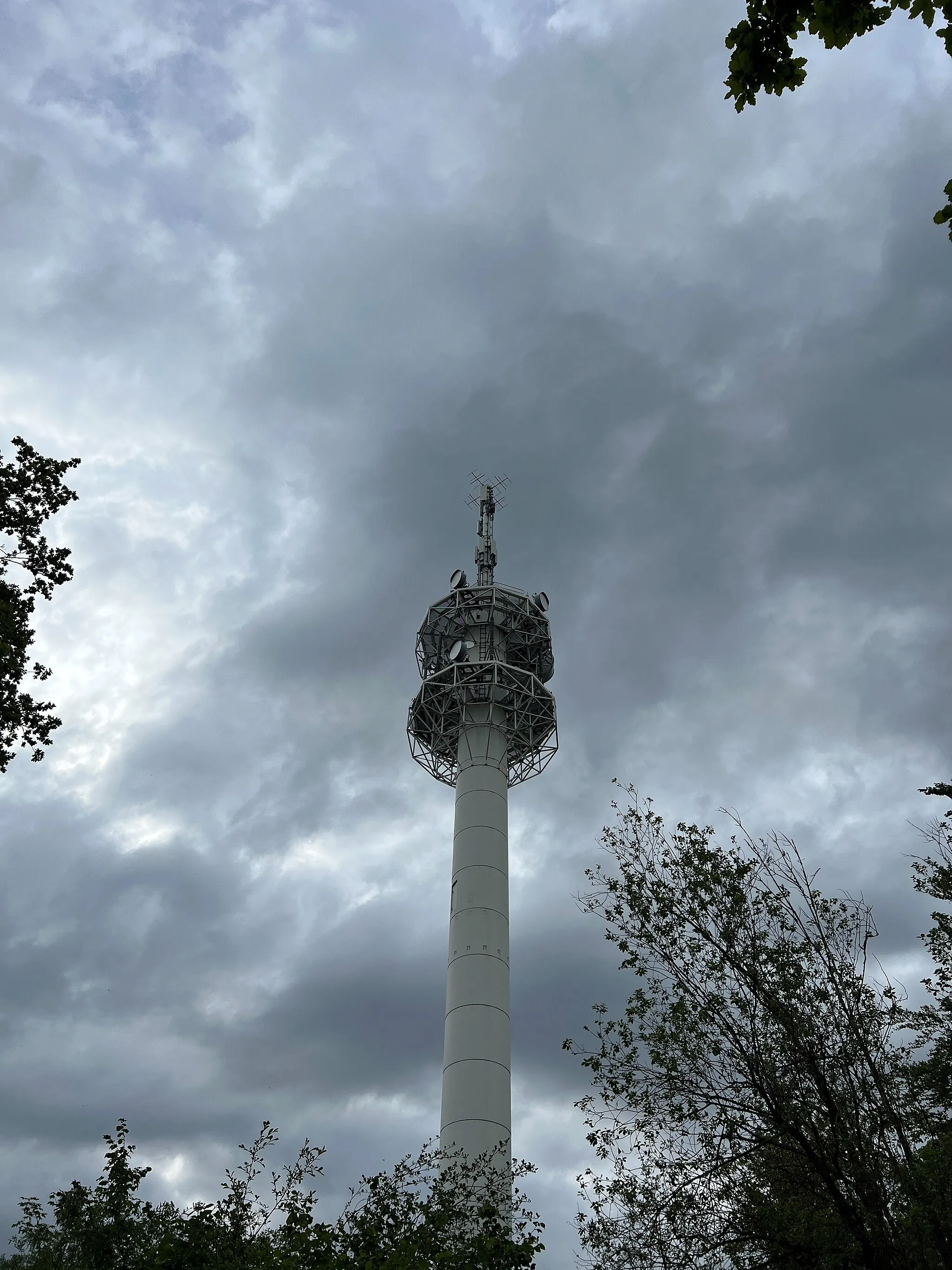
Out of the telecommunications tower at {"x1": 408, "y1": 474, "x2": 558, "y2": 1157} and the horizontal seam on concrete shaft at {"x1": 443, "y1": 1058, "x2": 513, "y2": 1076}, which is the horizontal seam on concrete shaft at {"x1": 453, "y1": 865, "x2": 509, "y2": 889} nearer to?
the telecommunications tower at {"x1": 408, "y1": 474, "x2": 558, "y2": 1157}

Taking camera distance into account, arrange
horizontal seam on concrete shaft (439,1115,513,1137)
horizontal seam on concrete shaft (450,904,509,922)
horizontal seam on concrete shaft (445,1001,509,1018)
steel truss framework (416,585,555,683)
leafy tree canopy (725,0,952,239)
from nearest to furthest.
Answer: leafy tree canopy (725,0,952,239) < horizontal seam on concrete shaft (439,1115,513,1137) < horizontal seam on concrete shaft (445,1001,509,1018) < horizontal seam on concrete shaft (450,904,509,922) < steel truss framework (416,585,555,683)

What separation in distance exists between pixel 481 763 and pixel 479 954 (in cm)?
1053

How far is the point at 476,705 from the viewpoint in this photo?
5725 centimetres

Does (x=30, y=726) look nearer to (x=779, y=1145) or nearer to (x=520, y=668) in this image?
(x=779, y=1145)

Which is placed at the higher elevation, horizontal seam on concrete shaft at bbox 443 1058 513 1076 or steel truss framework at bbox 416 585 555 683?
steel truss framework at bbox 416 585 555 683

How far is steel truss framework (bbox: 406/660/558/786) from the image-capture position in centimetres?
5731

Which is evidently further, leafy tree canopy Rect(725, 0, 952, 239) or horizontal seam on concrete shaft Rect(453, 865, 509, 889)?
horizontal seam on concrete shaft Rect(453, 865, 509, 889)

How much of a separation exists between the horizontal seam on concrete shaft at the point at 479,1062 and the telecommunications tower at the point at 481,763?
0.13 feet

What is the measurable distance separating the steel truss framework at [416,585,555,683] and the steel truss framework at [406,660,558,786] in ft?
7.09

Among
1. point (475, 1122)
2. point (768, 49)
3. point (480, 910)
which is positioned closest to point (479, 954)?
point (480, 910)

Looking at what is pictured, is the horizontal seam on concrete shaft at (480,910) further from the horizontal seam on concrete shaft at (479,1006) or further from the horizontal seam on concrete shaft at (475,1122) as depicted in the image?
the horizontal seam on concrete shaft at (475,1122)

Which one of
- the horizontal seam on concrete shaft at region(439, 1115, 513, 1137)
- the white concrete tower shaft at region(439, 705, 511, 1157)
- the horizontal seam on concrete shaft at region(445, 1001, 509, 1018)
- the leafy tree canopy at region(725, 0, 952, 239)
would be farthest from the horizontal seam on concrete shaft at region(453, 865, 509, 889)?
the leafy tree canopy at region(725, 0, 952, 239)

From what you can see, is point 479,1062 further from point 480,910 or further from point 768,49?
point 768,49

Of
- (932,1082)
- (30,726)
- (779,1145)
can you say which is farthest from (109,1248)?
(932,1082)
